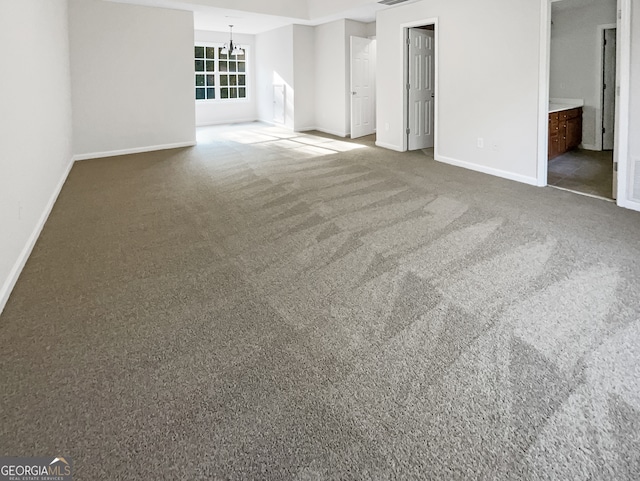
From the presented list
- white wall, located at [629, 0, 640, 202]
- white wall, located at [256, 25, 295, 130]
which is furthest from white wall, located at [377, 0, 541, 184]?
white wall, located at [256, 25, 295, 130]

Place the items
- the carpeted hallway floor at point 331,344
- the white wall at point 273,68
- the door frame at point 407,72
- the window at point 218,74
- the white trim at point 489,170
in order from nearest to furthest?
the carpeted hallway floor at point 331,344
the white trim at point 489,170
the door frame at point 407,72
the white wall at point 273,68
the window at point 218,74

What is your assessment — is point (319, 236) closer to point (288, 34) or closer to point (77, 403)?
point (77, 403)

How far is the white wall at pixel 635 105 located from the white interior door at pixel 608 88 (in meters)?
3.64

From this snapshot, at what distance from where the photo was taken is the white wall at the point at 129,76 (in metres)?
6.97

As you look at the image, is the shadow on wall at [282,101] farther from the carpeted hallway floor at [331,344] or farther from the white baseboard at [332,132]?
the carpeted hallway floor at [331,344]

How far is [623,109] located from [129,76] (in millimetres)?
7076

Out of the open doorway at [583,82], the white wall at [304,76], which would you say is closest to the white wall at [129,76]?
the white wall at [304,76]

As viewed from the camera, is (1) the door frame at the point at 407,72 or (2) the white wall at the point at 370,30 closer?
(1) the door frame at the point at 407,72

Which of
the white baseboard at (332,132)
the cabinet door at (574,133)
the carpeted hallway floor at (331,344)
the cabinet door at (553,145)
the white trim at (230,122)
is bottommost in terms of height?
the carpeted hallway floor at (331,344)

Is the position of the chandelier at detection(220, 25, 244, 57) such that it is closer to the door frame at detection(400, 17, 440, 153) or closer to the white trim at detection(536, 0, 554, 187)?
the door frame at detection(400, 17, 440, 153)

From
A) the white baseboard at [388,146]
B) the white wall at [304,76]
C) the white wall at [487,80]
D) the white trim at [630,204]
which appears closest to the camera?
the white trim at [630,204]

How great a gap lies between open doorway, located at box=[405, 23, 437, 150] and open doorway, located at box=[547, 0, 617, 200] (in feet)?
6.34

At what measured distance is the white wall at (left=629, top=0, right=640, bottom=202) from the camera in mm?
3881

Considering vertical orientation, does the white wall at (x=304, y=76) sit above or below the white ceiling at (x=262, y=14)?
below
